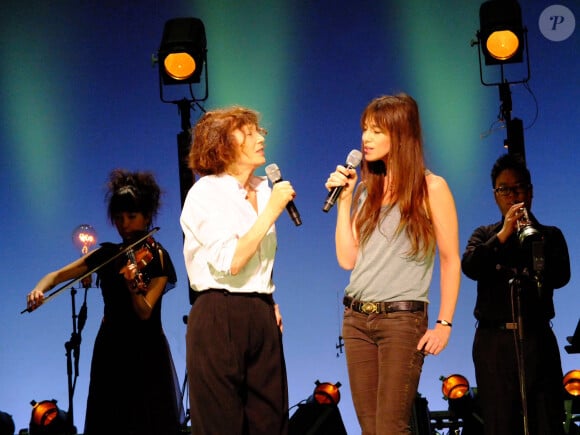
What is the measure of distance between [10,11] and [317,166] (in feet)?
8.10

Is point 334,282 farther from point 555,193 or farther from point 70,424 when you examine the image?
point 70,424

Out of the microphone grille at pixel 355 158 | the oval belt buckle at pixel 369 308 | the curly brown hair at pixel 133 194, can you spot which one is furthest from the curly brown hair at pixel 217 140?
the curly brown hair at pixel 133 194

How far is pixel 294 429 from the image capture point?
4.42m

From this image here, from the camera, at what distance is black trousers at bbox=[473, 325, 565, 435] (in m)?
3.80

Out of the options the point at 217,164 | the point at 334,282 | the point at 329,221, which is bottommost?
the point at 217,164

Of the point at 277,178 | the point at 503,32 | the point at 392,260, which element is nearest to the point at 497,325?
the point at 392,260

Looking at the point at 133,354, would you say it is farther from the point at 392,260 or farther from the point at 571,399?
the point at 571,399

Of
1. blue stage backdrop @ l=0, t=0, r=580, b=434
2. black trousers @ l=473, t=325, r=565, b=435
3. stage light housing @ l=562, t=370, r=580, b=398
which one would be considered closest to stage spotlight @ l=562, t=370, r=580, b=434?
stage light housing @ l=562, t=370, r=580, b=398

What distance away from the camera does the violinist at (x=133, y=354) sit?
12.7ft

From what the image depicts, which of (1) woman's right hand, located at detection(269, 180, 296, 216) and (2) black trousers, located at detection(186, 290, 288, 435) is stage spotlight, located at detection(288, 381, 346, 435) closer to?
(2) black trousers, located at detection(186, 290, 288, 435)

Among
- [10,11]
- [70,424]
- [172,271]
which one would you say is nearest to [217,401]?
[172,271]

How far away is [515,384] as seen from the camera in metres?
3.83

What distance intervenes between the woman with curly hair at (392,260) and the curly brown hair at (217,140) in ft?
1.14

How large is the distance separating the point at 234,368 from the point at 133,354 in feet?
4.96
